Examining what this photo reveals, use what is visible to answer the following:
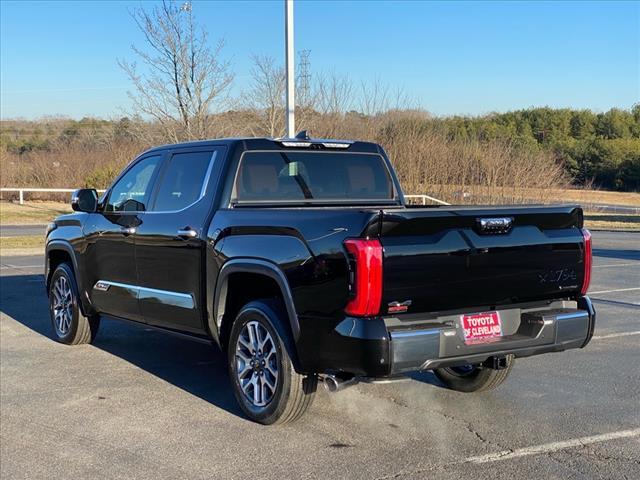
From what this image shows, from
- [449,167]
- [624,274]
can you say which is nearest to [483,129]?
[449,167]

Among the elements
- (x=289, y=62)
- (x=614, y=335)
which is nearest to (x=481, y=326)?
(x=614, y=335)

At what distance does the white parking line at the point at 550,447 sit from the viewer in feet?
14.5

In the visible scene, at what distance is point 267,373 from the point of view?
16.6ft

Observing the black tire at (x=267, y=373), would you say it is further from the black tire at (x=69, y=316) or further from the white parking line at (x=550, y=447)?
the black tire at (x=69, y=316)

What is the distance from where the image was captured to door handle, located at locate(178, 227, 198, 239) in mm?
5613

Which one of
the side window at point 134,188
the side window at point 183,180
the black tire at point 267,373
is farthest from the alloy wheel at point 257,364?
the side window at point 134,188

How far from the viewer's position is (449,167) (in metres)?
30.5

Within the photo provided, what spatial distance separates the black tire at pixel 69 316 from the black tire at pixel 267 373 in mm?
2725

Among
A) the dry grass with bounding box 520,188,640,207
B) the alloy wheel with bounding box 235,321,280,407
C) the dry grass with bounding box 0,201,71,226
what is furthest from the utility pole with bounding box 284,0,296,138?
the dry grass with bounding box 520,188,640,207

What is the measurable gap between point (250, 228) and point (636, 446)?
285 centimetres

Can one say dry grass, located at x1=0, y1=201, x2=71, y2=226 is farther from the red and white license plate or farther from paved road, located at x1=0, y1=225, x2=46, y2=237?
the red and white license plate

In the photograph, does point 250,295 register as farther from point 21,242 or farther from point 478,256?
point 21,242

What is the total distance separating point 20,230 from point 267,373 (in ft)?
70.1

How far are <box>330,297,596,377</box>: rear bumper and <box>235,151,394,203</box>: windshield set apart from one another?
1885mm
